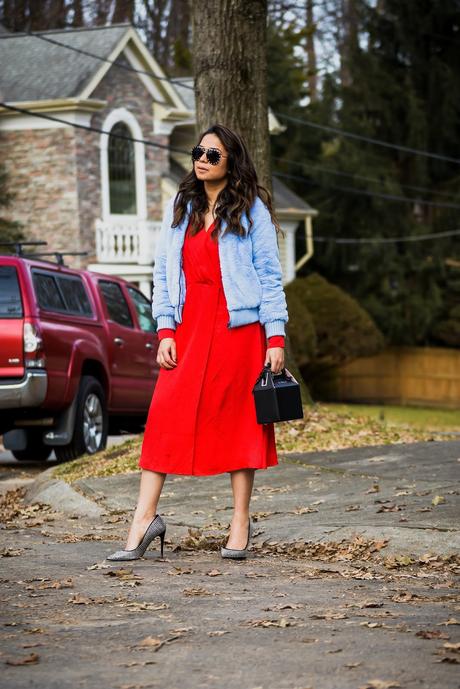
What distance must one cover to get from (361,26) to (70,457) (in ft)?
111

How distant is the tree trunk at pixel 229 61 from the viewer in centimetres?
1240

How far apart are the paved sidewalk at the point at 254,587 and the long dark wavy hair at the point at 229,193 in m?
1.66

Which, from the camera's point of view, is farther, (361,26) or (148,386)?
(361,26)

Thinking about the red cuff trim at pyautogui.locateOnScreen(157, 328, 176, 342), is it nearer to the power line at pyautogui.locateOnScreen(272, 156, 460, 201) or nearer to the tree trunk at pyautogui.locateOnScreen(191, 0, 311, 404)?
the tree trunk at pyautogui.locateOnScreen(191, 0, 311, 404)

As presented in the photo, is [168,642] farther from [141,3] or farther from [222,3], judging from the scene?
[141,3]

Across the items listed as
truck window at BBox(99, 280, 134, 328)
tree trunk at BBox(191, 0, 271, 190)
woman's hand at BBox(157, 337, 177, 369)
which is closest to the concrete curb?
woman's hand at BBox(157, 337, 177, 369)

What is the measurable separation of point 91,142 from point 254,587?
25.4m

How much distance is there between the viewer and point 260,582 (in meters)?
6.16

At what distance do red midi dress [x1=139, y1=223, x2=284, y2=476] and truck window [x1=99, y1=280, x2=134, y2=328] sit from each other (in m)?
7.97

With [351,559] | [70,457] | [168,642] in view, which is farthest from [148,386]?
[168,642]

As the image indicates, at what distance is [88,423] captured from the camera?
43.8 ft

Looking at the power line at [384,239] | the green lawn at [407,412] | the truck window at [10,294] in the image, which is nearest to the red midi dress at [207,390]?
the truck window at [10,294]

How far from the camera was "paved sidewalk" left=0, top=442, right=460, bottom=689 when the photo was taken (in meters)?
4.49

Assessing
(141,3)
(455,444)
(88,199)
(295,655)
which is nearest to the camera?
(295,655)
